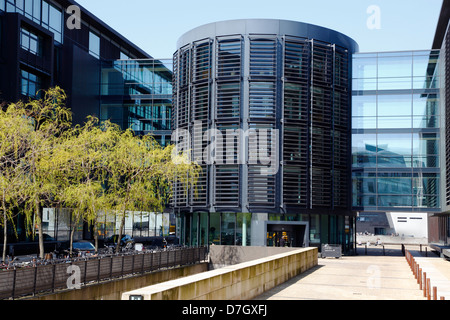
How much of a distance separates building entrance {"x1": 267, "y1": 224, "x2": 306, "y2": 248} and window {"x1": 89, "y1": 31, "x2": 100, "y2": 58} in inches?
938

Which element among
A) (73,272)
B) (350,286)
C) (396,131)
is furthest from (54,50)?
(350,286)

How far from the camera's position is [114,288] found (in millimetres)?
23328

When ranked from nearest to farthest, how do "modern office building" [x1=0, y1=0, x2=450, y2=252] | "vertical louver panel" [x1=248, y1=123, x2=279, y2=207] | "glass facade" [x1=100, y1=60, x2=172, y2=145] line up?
"vertical louver panel" [x1=248, y1=123, x2=279, y2=207] < "modern office building" [x1=0, y1=0, x2=450, y2=252] < "glass facade" [x1=100, y1=60, x2=172, y2=145]

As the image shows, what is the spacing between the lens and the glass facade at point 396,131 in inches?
1711

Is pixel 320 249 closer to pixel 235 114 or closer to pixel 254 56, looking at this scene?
pixel 235 114

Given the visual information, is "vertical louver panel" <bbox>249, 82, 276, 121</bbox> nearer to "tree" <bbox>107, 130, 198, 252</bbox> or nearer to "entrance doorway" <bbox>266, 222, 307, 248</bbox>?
"entrance doorway" <bbox>266, 222, 307, 248</bbox>

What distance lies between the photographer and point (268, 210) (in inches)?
1544

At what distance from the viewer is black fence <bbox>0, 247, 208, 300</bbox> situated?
Result: 17781 millimetres

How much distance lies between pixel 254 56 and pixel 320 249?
1377 centimetres

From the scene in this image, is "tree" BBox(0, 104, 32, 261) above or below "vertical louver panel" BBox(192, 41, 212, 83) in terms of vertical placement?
below

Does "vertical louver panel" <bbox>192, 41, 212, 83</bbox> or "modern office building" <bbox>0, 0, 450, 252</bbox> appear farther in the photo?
"vertical louver panel" <bbox>192, 41, 212, 83</bbox>
